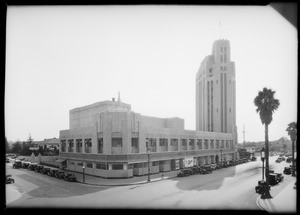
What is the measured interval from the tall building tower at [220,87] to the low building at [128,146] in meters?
24.8

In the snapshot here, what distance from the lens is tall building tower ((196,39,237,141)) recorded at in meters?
84.1

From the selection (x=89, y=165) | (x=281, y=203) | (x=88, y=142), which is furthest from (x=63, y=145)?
(x=281, y=203)

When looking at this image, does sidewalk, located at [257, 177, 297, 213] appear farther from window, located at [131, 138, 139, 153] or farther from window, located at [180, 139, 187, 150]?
window, located at [180, 139, 187, 150]

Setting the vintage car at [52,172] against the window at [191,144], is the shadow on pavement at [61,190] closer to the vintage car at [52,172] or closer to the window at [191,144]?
the vintage car at [52,172]

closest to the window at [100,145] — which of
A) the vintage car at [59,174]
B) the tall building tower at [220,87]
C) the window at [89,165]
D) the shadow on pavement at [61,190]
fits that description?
the window at [89,165]

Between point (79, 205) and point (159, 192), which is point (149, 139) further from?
point (79, 205)

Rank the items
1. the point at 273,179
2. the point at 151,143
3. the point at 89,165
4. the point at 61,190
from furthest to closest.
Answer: the point at 151,143
the point at 89,165
the point at 273,179
the point at 61,190

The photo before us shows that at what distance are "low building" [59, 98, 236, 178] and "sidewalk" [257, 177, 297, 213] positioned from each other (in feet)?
61.4

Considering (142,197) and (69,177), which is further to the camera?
(69,177)

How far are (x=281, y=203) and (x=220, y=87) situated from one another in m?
68.6

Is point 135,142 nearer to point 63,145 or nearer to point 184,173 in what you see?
point 184,173

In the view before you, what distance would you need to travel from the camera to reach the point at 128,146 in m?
37.2

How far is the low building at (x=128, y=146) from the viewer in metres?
37.0
